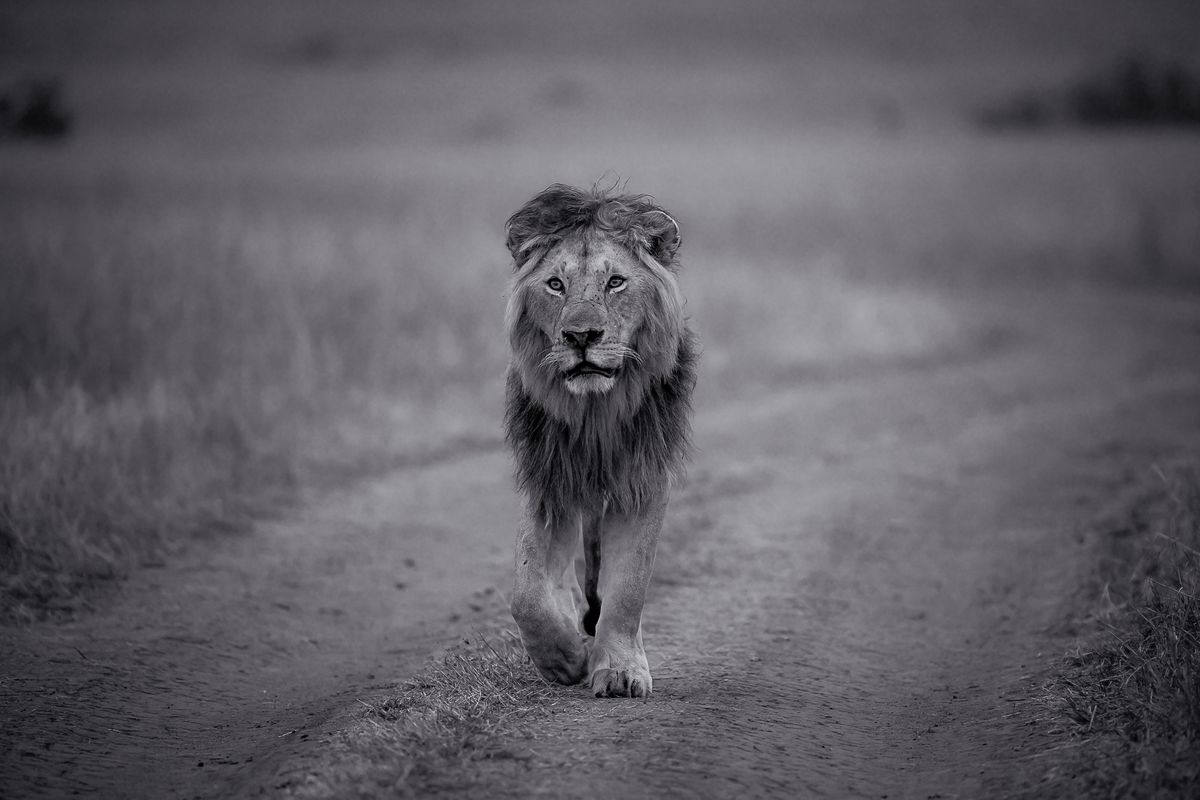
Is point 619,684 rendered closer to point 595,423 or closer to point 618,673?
point 618,673

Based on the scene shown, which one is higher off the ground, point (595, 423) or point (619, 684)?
point (595, 423)

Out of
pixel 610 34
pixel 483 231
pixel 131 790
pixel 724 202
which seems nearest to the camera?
pixel 131 790

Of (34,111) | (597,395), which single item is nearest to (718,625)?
(597,395)

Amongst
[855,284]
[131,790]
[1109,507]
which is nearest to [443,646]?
[131,790]

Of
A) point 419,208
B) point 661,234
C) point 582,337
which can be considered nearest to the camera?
point 582,337

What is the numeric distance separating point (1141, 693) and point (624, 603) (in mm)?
2113

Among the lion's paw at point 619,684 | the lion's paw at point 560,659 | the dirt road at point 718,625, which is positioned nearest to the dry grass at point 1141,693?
the dirt road at point 718,625

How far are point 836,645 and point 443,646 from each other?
207 centimetres

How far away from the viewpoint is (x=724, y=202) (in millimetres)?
31000

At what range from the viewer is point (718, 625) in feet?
20.4

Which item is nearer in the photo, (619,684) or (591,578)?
(619,684)

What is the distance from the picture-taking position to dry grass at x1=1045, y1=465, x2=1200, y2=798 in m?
3.86

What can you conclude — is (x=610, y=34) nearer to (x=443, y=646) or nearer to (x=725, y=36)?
(x=725, y=36)

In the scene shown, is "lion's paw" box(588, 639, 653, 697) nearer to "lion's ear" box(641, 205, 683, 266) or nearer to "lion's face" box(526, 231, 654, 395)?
"lion's face" box(526, 231, 654, 395)
